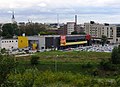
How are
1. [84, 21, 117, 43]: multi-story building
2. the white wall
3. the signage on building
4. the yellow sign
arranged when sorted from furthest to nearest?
[84, 21, 117, 43]: multi-story building → the signage on building → the yellow sign → the white wall

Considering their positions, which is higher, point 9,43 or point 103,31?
point 103,31

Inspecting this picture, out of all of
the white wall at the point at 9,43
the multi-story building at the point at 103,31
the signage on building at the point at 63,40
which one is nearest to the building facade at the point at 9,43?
the white wall at the point at 9,43

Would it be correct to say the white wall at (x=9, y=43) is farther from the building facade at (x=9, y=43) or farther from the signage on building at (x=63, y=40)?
the signage on building at (x=63, y=40)

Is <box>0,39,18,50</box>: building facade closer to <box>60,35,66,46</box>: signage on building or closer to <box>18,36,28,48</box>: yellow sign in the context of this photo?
<box>18,36,28,48</box>: yellow sign

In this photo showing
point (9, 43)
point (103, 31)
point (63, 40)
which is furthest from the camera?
point (103, 31)

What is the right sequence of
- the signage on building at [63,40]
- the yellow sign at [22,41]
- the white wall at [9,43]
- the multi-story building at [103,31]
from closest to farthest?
the white wall at [9,43] < the yellow sign at [22,41] < the signage on building at [63,40] < the multi-story building at [103,31]

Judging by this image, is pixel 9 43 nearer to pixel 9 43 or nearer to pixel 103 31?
pixel 9 43

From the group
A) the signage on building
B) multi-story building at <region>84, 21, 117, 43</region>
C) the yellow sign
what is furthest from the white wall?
multi-story building at <region>84, 21, 117, 43</region>

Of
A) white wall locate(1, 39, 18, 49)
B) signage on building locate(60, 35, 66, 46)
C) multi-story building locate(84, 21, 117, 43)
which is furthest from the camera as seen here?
multi-story building locate(84, 21, 117, 43)

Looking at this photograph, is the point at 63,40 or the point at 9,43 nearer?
the point at 9,43

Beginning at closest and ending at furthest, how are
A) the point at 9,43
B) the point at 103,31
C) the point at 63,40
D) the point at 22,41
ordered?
1. the point at 9,43
2. the point at 22,41
3. the point at 63,40
4. the point at 103,31

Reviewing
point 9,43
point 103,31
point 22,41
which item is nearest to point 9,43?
point 9,43

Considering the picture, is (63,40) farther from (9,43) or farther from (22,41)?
(9,43)

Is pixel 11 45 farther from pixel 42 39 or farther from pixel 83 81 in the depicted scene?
pixel 83 81
